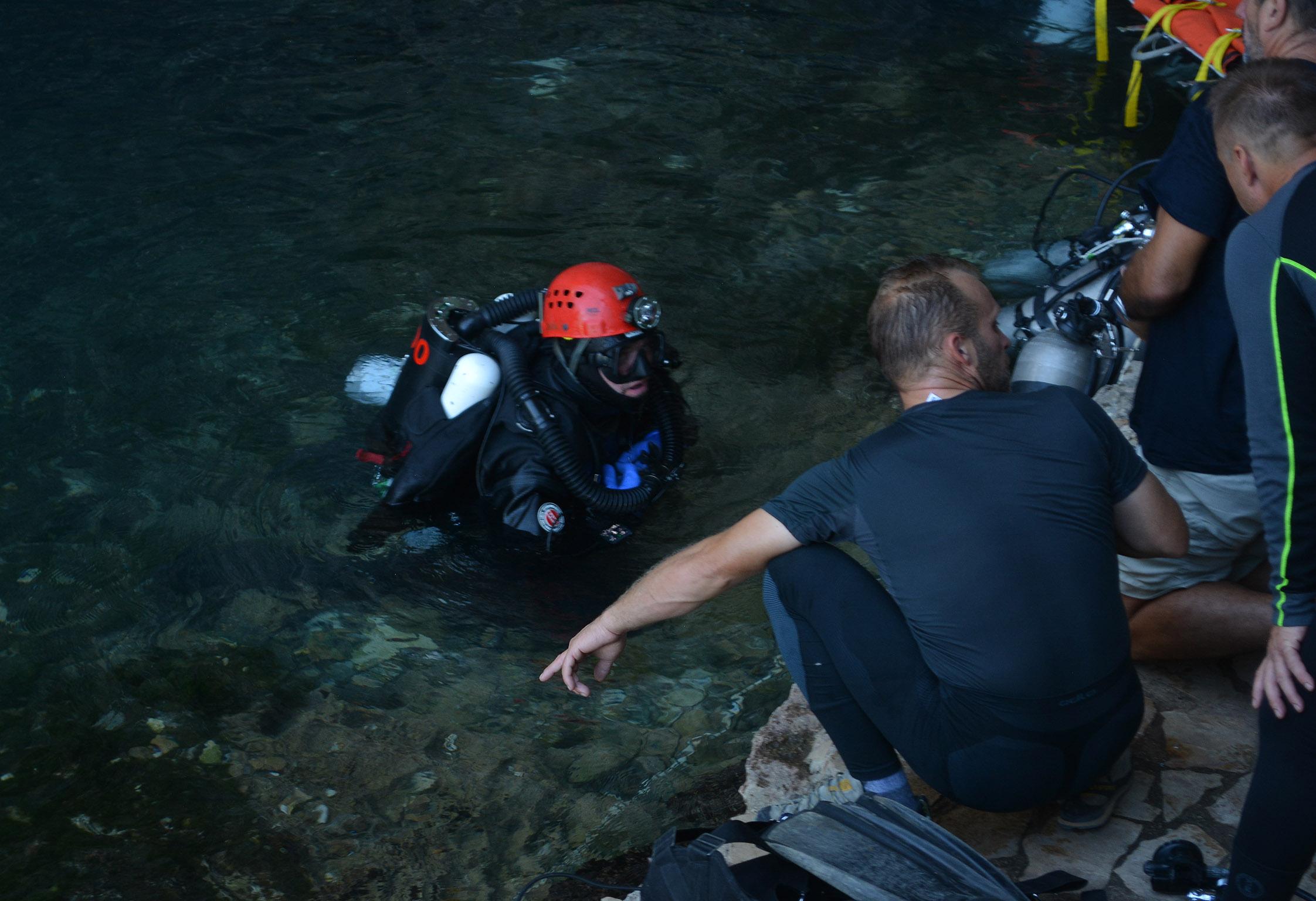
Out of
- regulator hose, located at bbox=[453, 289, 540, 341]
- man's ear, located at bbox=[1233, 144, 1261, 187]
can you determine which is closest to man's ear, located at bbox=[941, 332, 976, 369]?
man's ear, located at bbox=[1233, 144, 1261, 187]

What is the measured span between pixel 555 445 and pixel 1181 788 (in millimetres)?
2243

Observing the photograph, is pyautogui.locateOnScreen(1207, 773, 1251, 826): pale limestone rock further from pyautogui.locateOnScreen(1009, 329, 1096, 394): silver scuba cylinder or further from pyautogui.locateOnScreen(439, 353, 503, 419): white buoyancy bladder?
pyautogui.locateOnScreen(439, 353, 503, 419): white buoyancy bladder

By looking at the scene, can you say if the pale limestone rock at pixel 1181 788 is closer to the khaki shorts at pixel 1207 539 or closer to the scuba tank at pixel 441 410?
the khaki shorts at pixel 1207 539

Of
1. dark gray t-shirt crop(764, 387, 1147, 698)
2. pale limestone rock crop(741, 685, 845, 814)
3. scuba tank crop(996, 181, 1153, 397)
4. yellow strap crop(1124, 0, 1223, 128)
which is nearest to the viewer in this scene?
dark gray t-shirt crop(764, 387, 1147, 698)

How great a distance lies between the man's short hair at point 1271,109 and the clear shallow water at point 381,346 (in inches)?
88.8

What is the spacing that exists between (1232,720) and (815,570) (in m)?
1.40

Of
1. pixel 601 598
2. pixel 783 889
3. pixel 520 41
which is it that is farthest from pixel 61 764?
pixel 520 41

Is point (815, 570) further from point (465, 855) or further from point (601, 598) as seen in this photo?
point (601, 598)

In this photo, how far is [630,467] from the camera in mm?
4410

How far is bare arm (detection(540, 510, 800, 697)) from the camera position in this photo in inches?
87.5

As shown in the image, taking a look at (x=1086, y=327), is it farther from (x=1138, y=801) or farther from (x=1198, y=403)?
(x=1138, y=801)

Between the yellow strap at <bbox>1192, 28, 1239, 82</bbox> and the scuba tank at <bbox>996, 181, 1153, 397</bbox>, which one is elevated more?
the yellow strap at <bbox>1192, 28, 1239, 82</bbox>

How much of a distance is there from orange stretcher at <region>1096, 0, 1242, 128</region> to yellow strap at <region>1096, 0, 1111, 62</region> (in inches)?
35.0

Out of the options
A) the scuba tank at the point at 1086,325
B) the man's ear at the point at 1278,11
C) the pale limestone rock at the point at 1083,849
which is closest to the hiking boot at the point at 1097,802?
the pale limestone rock at the point at 1083,849
